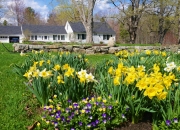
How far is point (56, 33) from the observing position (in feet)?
164

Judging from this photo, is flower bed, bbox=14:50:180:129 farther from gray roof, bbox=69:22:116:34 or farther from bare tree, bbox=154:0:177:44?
gray roof, bbox=69:22:116:34

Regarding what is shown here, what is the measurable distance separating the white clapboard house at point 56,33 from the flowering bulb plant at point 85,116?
43382 mm

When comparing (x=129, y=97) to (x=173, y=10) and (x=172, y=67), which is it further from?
(x=173, y=10)

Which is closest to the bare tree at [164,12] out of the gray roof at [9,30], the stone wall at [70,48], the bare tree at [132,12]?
the bare tree at [132,12]

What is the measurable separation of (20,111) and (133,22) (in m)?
27.7

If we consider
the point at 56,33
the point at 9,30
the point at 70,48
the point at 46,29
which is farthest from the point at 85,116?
the point at 9,30

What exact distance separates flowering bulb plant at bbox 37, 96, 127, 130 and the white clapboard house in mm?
43382

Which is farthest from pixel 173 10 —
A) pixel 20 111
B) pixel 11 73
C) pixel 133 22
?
pixel 20 111

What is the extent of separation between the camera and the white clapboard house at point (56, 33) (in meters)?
47.3

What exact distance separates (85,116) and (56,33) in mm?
48353

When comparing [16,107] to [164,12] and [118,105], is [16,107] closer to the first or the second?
[118,105]

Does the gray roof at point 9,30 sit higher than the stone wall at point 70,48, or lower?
higher

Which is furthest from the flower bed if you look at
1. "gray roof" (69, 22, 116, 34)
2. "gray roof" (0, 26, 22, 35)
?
"gray roof" (0, 26, 22, 35)

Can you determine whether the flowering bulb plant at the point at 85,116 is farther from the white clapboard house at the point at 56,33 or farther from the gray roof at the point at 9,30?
the gray roof at the point at 9,30
